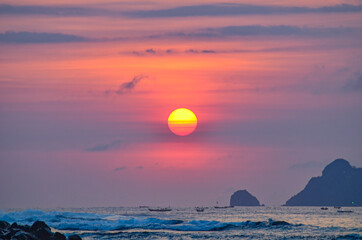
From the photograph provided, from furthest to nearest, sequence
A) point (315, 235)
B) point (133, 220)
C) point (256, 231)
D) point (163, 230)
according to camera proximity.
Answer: point (133, 220) → point (163, 230) → point (256, 231) → point (315, 235)

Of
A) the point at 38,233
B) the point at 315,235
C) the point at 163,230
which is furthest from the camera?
Answer: the point at 163,230

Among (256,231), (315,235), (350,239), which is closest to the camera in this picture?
(350,239)

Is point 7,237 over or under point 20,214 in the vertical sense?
under

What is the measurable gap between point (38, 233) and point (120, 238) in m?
20.8

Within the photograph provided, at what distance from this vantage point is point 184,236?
101438 mm

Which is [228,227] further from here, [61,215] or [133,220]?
[61,215]

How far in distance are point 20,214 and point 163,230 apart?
59980 millimetres

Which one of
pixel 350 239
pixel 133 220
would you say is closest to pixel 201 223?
pixel 133 220

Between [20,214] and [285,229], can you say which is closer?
[285,229]

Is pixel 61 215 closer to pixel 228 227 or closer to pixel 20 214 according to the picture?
pixel 20 214

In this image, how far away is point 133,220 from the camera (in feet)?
437

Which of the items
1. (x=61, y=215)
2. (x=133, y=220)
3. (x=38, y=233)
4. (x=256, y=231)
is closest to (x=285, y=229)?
(x=256, y=231)

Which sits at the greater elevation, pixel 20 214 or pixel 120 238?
pixel 20 214

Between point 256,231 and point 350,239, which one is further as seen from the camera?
point 256,231
